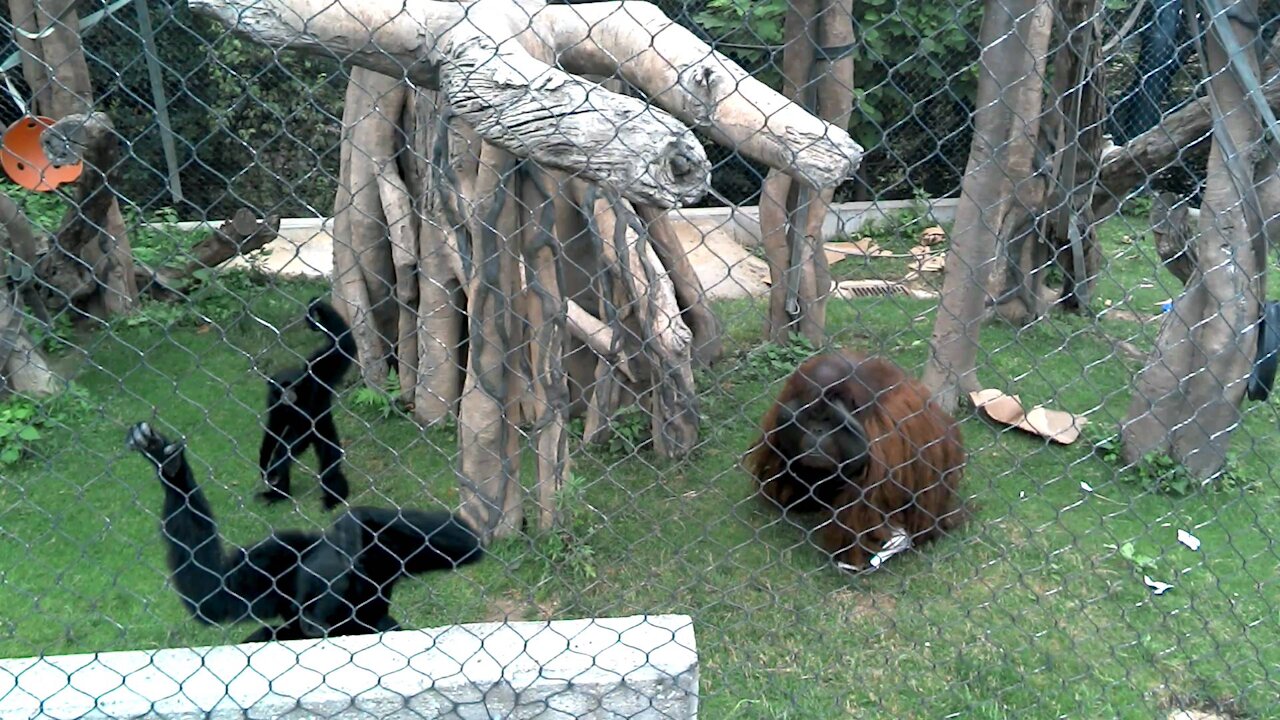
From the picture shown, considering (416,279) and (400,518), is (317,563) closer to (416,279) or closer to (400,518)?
(400,518)

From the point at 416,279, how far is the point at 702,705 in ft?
7.42

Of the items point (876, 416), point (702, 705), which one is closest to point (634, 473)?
point (876, 416)

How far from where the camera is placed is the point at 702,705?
282 centimetres

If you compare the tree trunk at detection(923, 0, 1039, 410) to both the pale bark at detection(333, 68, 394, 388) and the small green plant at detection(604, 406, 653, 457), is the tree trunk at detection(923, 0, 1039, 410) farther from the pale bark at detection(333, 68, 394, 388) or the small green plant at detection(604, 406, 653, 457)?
the pale bark at detection(333, 68, 394, 388)

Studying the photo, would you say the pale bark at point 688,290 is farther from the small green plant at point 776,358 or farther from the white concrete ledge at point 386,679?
the white concrete ledge at point 386,679

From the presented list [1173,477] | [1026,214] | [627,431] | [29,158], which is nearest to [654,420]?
[627,431]

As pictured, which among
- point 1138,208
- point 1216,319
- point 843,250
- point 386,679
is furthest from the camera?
point 1138,208

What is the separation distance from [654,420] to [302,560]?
1637 mm

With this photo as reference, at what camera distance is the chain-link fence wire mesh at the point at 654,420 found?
2.65 meters

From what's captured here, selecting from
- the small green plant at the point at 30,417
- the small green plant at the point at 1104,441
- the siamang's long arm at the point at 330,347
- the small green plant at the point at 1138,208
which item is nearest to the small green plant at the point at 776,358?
the small green plant at the point at 1104,441

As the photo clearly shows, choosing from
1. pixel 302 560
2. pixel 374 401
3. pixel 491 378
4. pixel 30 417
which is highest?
pixel 491 378

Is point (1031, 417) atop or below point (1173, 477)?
below

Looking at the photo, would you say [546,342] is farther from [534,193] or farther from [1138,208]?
[1138,208]

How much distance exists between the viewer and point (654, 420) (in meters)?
4.02
